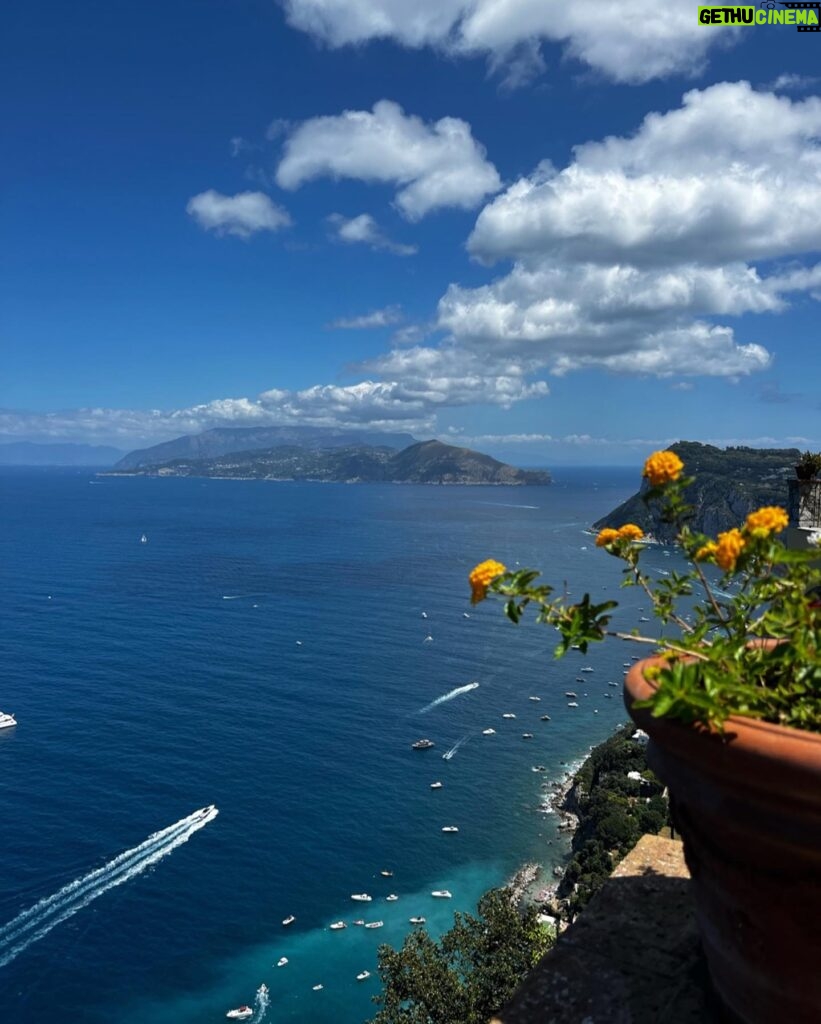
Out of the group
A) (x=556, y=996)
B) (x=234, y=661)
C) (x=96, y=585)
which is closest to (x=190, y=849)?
(x=234, y=661)

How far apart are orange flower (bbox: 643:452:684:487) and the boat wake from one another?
4257 centimetres

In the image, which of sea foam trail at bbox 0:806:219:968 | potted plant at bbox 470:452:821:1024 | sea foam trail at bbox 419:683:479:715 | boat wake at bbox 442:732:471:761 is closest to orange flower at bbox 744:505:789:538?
potted plant at bbox 470:452:821:1024

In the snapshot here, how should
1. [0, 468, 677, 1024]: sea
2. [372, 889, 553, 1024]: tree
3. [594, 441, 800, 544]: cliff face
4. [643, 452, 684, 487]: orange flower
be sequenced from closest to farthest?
[643, 452, 684, 487]: orange flower < [372, 889, 553, 1024]: tree < [0, 468, 677, 1024]: sea < [594, 441, 800, 544]: cliff face

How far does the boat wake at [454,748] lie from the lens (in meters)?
42.1

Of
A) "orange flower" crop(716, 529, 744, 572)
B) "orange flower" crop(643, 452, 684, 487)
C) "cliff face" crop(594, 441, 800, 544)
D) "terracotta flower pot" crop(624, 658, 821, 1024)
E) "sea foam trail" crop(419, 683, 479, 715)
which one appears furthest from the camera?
"cliff face" crop(594, 441, 800, 544)

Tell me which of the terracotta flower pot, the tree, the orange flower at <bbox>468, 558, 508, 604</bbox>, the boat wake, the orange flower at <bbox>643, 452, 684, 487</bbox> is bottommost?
the boat wake

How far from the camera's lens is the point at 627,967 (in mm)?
2518

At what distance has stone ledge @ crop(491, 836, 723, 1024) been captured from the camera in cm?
225

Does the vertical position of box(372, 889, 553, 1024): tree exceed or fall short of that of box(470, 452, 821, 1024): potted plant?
it falls short

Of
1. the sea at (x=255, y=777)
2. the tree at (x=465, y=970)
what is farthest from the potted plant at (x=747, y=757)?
the tree at (x=465, y=970)

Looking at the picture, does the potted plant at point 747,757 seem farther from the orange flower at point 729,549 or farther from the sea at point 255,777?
the sea at point 255,777

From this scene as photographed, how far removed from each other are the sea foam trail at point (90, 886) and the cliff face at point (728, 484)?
69.5 meters

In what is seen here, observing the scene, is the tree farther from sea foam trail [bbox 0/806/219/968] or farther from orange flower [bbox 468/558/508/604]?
orange flower [bbox 468/558/508/604]

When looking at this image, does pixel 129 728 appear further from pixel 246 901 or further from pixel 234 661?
pixel 246 901
